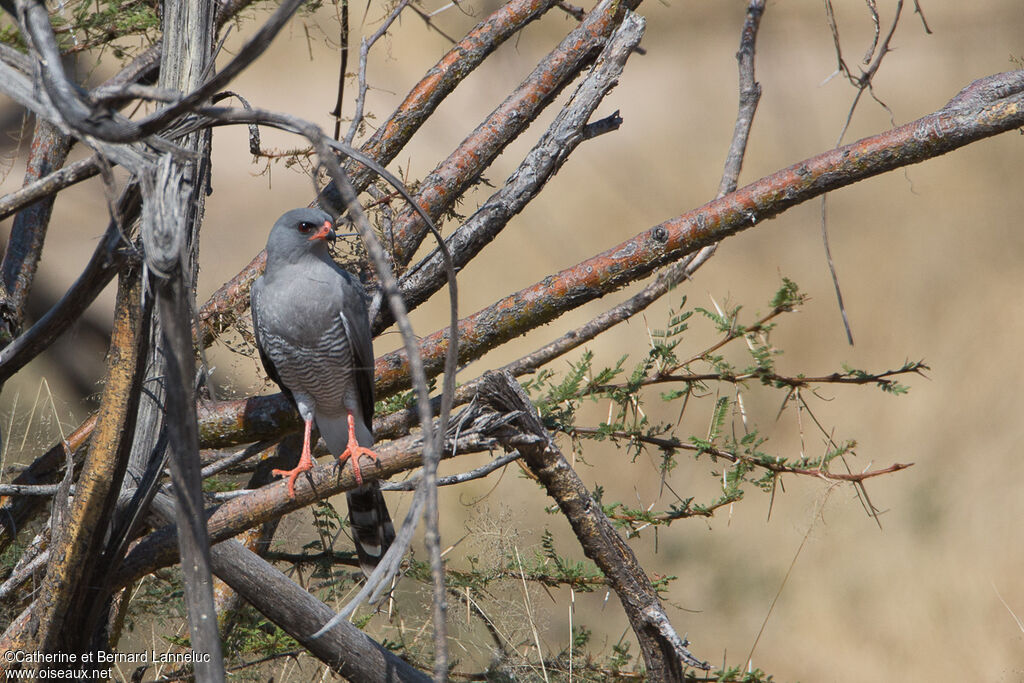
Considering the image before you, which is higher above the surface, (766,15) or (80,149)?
(766,15)

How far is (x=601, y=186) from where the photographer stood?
684 centimetres

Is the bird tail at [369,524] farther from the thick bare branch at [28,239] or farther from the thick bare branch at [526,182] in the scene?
the thick bare branch at [28,239]

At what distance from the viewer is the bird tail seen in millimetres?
3033

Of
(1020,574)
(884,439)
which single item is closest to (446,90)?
(884,439)

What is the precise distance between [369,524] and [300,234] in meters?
1.10

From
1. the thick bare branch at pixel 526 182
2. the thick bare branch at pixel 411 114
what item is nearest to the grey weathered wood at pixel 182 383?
the thick bare branch at pixel 526 182

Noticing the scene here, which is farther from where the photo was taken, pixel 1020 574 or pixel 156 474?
pixel 1020 574

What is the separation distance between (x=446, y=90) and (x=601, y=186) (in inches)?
137

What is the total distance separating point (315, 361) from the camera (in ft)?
10.2

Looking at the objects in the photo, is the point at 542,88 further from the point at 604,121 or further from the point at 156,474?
the point at 156,474

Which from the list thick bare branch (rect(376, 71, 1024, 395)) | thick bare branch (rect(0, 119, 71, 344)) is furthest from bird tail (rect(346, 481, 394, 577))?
thick bare branch (rect(0, 119, 71, 344))

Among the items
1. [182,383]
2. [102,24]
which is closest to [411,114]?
[102,24]

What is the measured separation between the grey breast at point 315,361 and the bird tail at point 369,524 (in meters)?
0.42

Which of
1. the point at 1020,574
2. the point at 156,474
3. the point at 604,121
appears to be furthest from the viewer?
the point at 1020,574
